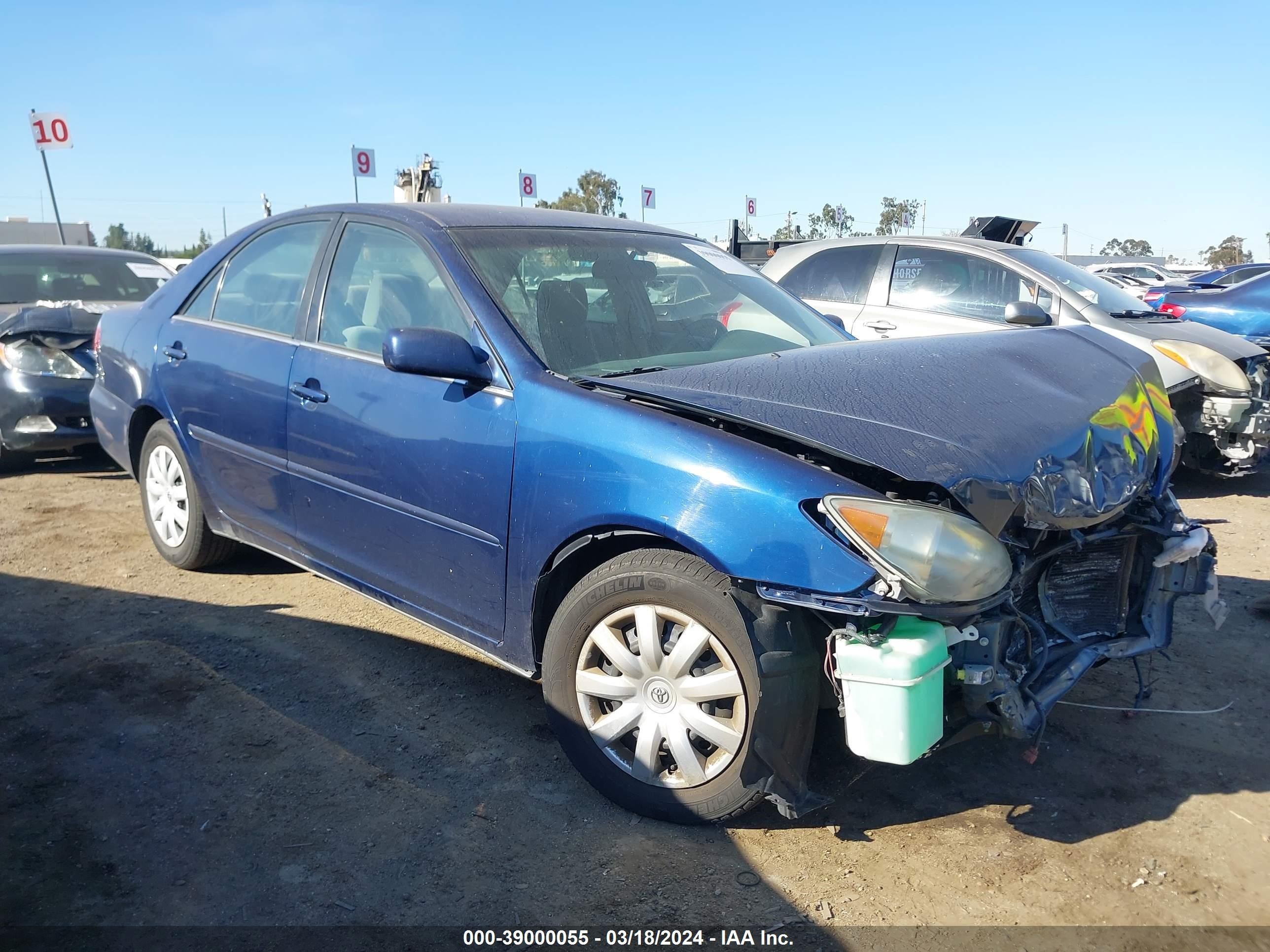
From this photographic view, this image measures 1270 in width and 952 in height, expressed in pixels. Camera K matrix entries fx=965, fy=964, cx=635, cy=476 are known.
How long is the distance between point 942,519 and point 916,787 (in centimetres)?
106

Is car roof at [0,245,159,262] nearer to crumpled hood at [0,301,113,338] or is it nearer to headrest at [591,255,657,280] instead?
crumpled hood at [0,301,113,338]

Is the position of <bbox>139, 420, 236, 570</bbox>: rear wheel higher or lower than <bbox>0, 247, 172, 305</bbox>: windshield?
lower

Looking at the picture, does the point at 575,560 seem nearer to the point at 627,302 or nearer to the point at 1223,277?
the point at 627,302

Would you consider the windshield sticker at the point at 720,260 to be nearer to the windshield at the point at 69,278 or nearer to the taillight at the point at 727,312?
Answer: the taillight at the point at 727,312

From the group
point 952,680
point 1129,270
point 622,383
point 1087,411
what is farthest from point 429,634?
point 1129,270

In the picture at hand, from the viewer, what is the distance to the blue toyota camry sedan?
235 centimetres

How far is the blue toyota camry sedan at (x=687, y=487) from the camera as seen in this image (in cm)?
235

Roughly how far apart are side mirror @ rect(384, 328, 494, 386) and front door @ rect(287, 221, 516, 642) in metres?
0.07

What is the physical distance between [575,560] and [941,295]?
478 centimetres

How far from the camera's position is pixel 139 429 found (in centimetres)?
482

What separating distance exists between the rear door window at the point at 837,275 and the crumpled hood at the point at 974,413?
146 inches

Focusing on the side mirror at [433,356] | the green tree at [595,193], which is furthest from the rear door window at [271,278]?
the green tree at [595,193]

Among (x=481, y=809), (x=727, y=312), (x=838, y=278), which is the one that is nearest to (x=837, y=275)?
(x=838, y=278)

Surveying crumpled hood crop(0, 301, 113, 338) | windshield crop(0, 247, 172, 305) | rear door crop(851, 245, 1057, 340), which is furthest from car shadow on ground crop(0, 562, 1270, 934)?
windshield crop(0, 247, 172, 305)
